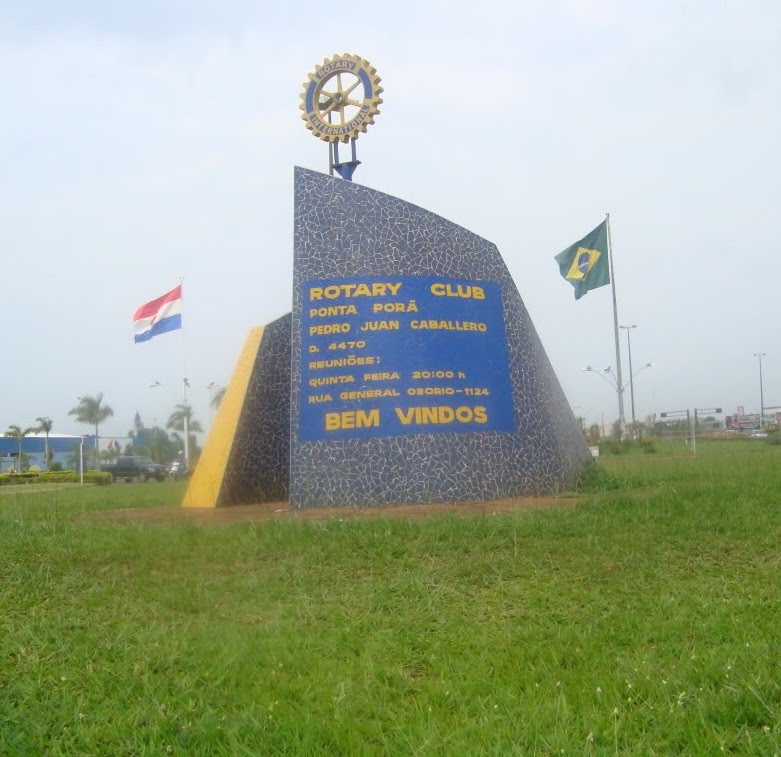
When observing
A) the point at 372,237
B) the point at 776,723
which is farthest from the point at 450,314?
the point at 776,723

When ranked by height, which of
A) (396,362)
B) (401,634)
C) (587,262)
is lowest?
(401,634)

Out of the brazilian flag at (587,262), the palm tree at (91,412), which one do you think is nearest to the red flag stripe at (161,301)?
the palm tree at (91,412)

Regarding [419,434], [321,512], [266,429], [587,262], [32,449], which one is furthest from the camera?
[32,449]

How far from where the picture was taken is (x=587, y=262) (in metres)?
19.7

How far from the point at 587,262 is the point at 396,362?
11.7 m

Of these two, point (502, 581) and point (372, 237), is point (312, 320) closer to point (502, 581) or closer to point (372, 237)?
point (372, 237)

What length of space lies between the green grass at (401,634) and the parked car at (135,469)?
62.3 inches

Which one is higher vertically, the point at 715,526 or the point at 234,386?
the point at 234,386

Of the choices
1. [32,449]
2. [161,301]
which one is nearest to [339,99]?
[161,301]

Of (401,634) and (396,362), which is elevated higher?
(396,362)

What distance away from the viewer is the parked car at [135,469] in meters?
8.99

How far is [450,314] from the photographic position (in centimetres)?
950

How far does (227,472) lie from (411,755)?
24.5ft

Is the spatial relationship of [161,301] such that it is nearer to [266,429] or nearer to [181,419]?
[266,429]
